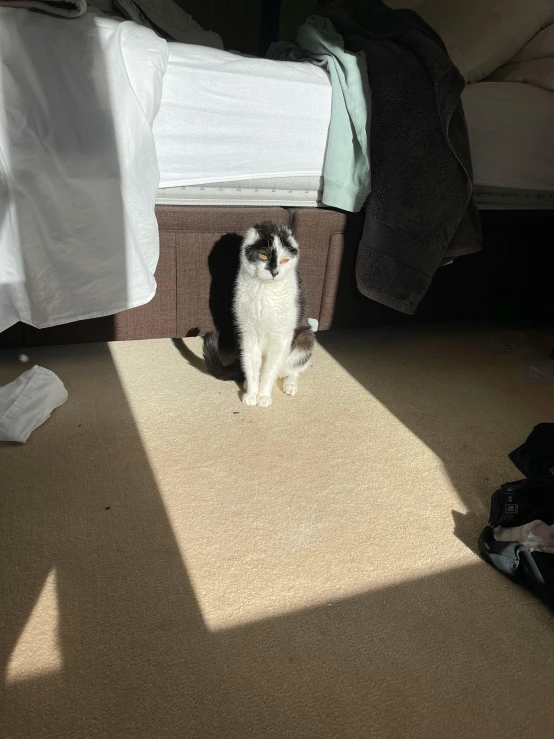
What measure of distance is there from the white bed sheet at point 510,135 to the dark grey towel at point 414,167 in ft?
0.49

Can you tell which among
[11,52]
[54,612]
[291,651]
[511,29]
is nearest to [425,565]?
[291,651]

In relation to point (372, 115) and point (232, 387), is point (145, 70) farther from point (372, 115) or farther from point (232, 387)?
point (232, 387)

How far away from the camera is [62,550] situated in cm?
100

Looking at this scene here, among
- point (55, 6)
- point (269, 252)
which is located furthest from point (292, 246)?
point (55, 6)

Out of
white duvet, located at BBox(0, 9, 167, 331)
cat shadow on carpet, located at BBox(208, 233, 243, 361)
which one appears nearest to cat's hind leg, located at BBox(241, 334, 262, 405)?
cat shadow on carpet, located at BBox(208, 233, 243, 361)

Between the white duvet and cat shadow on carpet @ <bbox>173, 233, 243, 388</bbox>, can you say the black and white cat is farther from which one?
the white duvet

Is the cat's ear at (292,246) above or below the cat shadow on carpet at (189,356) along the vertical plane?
above

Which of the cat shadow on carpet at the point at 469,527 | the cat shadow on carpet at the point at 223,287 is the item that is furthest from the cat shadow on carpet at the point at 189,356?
the cat shadow on carpet at the point at 469,527

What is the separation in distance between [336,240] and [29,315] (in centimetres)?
89

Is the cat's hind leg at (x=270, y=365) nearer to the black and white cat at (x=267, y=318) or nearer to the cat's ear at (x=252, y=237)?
the black and white cat at (x=267, y=318)

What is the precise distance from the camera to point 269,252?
1341mm

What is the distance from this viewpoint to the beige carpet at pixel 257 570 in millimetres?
786

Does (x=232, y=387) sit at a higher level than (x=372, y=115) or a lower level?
lower

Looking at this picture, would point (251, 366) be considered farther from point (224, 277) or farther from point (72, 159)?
point (72, 159)
